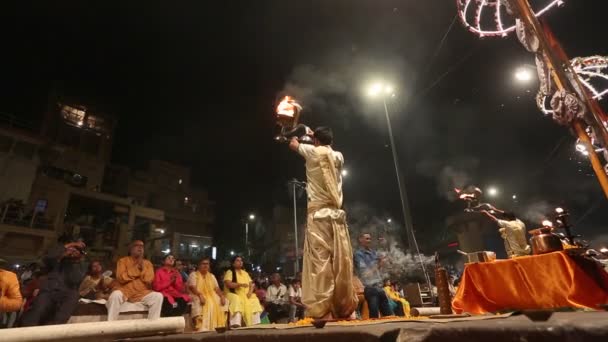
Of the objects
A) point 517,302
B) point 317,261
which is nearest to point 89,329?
point 317,261

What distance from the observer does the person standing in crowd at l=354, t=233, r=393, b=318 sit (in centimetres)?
620

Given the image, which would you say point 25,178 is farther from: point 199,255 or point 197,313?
point 197,313

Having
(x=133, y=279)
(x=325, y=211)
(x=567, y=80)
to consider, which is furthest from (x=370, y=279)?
(x=567, y=80)

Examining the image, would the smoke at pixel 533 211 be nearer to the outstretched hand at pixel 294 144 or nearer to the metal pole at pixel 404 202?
the metal pole at pixel 404 202

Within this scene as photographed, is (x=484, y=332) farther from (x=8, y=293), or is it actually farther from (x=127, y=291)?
(x=127, y=291)

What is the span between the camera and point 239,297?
9008 millimetres

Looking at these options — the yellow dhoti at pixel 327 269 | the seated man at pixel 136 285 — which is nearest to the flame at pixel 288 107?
the yellow dhoti at pixel 327 269

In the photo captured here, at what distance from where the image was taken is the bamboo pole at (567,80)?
8.04 meters

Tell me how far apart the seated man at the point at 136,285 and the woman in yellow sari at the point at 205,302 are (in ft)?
3.70

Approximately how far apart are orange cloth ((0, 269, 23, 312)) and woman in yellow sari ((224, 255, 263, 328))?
4.87 m

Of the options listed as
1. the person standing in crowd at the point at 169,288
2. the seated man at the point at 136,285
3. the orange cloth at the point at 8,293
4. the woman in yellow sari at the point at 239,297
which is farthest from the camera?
the woman in yellow sari at the point at 239,297

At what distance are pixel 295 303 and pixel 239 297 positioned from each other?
352 cm

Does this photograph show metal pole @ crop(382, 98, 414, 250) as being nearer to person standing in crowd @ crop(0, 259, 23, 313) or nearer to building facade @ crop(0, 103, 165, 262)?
person standing in crowd @ crop(0, 259, 23, 313)

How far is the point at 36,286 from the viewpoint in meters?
7.79
